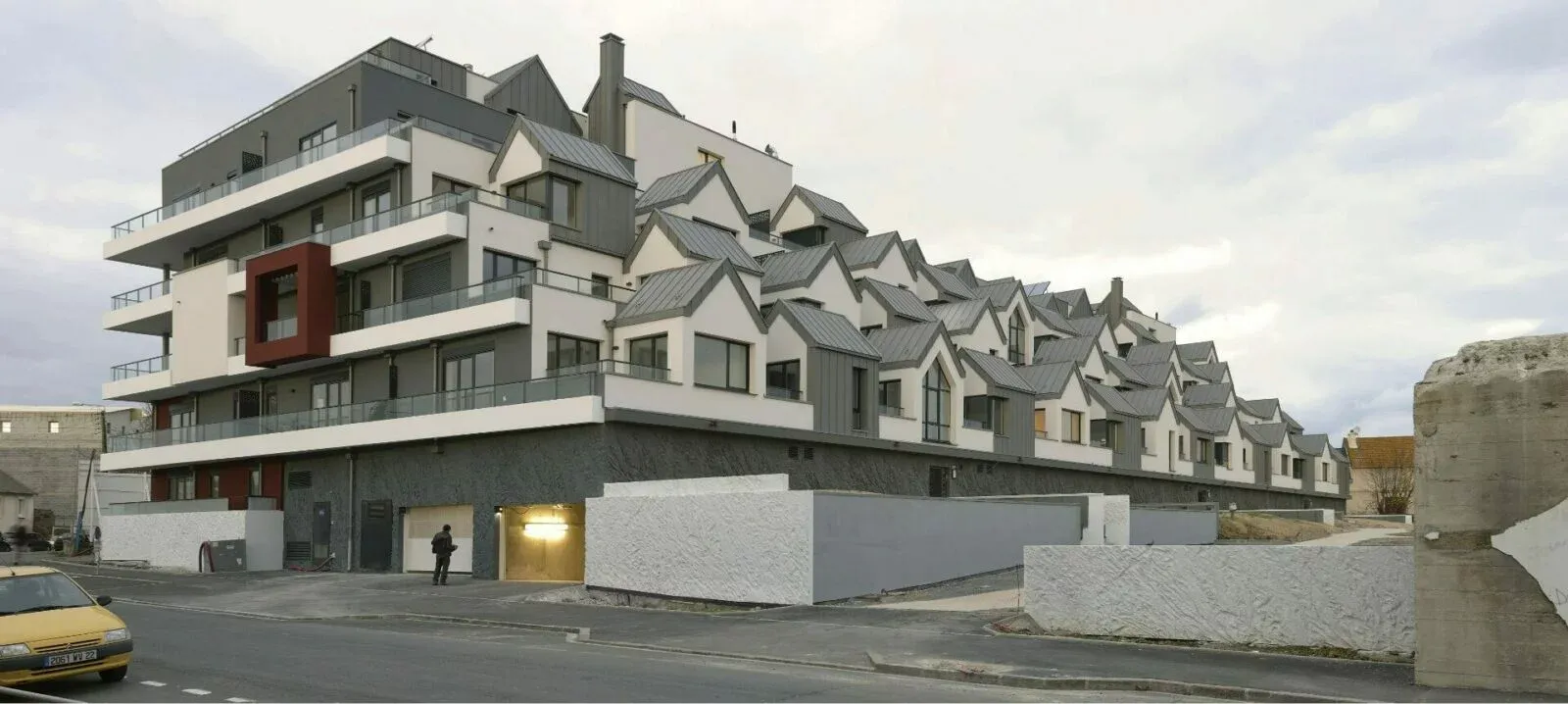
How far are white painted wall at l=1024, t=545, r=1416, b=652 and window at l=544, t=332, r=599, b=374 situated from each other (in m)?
18.8

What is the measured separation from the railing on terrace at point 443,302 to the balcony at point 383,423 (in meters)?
2.51

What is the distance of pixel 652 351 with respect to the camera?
36438mm

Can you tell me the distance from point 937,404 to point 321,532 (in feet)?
74.2

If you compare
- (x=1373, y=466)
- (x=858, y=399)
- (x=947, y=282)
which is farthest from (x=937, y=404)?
(x=1373, y=466)

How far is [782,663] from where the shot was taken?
1711 centimetres

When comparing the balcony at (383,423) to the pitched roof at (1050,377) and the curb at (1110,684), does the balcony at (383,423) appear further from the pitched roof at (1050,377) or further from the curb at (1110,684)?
the pitched roof at (1050,377)

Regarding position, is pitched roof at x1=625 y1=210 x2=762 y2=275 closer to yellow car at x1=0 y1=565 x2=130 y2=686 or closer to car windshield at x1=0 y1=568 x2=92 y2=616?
car windshield at x1=0 y1=568 x2=92 y2=616

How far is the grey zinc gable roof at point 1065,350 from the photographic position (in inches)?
2520

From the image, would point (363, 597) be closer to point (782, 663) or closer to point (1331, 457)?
point (782, 663)

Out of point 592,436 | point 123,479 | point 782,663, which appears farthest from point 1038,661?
point 123,479

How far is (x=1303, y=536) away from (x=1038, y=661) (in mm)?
37785

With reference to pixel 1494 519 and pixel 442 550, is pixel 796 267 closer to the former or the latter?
pixel 442 550

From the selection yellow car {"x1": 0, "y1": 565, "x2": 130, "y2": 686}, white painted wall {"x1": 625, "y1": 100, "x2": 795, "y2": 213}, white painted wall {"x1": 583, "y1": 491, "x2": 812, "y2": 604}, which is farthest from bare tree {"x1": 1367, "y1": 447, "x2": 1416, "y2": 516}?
yellow car {"x1": 0, "y1": 565, "x2": 130, "y2": 686}

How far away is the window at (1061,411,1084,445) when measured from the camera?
56719mm
